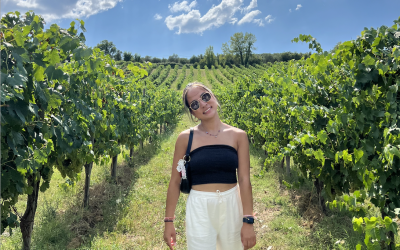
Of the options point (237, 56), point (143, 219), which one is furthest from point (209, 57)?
point (143, 219)

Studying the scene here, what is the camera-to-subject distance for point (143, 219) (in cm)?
471

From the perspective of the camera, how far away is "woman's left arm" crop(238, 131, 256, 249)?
1.75m

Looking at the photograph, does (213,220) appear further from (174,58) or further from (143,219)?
(174,58)

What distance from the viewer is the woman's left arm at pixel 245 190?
5.74 ft

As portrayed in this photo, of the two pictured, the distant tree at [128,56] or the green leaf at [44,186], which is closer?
the green leaf at [44,186]

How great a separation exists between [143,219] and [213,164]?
345cm

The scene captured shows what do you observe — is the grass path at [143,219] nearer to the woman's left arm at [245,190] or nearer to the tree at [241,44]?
the woman's left arm at [245,190]

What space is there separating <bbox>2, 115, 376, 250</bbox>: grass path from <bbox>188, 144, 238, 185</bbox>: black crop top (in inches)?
74.3

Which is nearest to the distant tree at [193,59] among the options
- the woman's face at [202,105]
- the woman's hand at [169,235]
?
the woman's face at [202,105]

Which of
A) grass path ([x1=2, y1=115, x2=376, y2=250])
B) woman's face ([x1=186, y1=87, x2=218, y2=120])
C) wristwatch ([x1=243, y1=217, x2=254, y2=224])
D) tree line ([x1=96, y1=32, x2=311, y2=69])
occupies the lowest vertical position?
grass path ([x1=2, y1=115, x2=376, y2=250])

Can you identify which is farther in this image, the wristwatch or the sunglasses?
the sunglasses

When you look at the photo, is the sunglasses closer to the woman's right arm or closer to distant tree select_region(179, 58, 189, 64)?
the woman's right arm

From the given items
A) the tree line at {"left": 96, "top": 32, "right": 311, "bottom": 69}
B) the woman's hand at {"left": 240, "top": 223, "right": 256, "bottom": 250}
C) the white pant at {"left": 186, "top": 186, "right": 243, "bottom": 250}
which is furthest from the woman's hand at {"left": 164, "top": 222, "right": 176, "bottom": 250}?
the tree line at {"left": 96, "top": 32, "right": 311, "bottom": 69}

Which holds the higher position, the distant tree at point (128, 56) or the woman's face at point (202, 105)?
the distant tree at point (128, 56)
